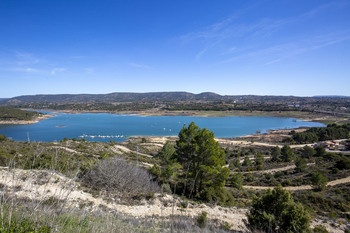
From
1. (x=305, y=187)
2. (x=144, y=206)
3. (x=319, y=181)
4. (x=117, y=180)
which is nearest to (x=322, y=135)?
(x=305, y=187)

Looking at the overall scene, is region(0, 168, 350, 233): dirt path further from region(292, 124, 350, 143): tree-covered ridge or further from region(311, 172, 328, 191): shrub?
region(292, 124, 350, 143): tree-covered ridge

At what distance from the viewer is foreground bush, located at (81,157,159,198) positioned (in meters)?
10.8

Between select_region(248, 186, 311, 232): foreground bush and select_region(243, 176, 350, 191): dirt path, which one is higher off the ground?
select_region(248, 186, 311, 232): foreground bush

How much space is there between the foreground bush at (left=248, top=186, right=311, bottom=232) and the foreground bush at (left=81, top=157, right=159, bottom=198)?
20.7ft

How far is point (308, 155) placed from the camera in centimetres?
3381

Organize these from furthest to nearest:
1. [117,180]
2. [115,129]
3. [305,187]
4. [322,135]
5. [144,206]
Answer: [115,129] → [322,135] → [305,187] → [117,180] → [144,206]

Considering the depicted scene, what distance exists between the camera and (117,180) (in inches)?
421

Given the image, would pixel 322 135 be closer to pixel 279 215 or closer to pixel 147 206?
pixel 279 215

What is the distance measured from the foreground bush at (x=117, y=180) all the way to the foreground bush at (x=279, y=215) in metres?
6.29

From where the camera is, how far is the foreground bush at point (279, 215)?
808cm

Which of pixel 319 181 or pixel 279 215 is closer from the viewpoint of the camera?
pixel 279 215

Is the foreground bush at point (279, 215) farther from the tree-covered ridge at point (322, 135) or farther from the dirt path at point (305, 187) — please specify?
the tree-covered ridge at point (322, 135)

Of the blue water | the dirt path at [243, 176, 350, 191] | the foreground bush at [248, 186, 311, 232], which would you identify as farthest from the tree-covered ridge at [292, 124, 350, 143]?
the foreground bush at [248, 186, 311, 232]

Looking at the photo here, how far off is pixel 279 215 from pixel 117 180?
8.51m
